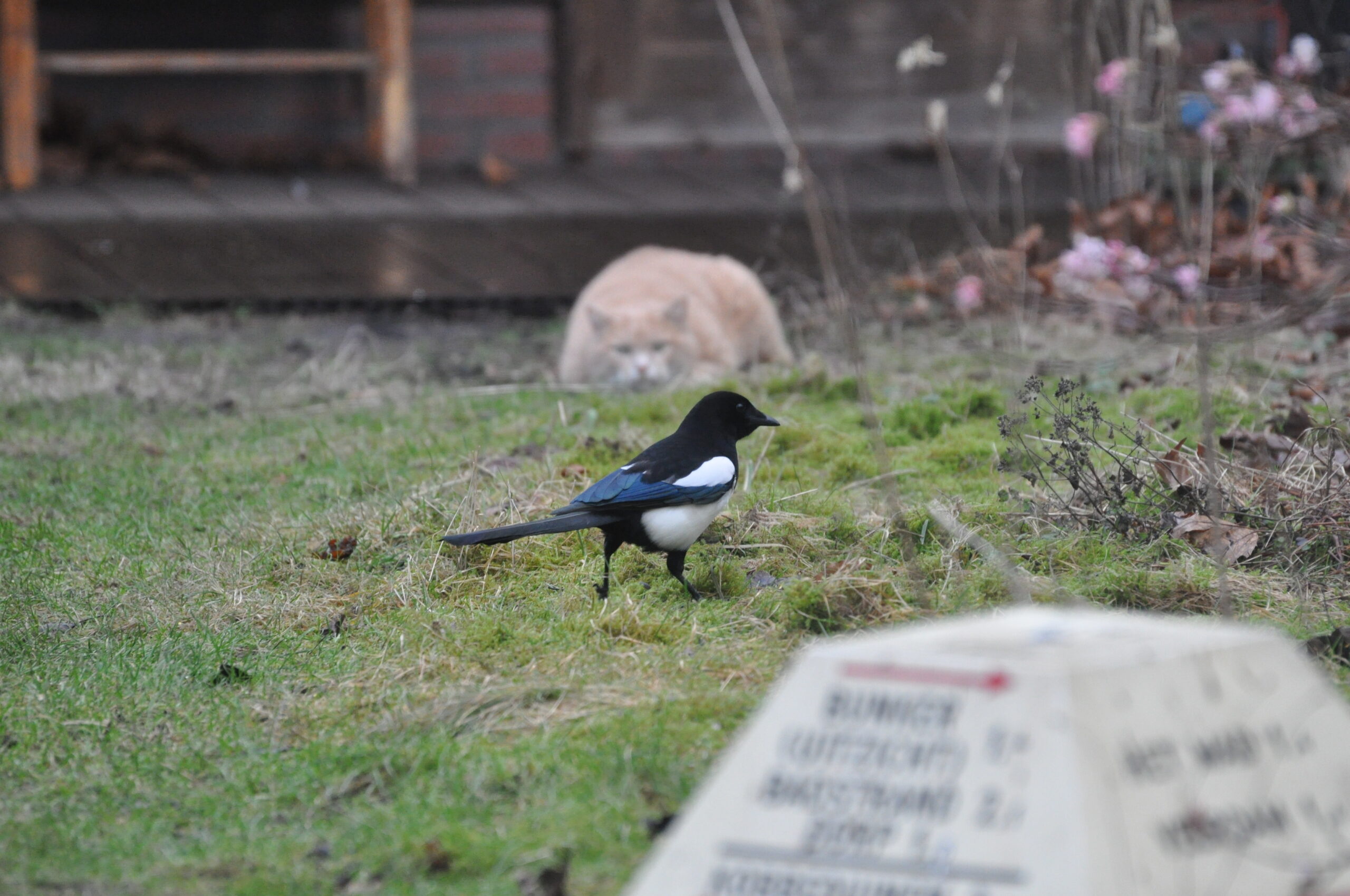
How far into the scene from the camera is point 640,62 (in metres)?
8.77

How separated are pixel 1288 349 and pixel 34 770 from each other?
419cm

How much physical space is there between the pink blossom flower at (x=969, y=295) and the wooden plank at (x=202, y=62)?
391 cm

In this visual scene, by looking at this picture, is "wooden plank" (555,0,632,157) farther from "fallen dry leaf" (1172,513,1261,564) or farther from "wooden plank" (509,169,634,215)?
"fallen dry leaf" (1172,513,1261,564)

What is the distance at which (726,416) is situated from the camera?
112 inches

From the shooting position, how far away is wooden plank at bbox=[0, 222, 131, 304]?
21.0 feet

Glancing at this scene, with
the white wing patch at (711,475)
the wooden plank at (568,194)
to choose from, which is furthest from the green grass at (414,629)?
the wooden plank at (568,194)

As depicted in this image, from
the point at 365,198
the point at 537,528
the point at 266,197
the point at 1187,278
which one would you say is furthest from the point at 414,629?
the point at 266,197

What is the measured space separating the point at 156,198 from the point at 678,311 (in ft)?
12.0

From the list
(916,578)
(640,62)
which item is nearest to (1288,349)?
(916,578)

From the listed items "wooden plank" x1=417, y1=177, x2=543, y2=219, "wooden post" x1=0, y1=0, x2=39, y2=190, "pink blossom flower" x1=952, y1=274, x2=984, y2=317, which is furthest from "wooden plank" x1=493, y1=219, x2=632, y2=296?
"wooden post" x1=0, y1=0, x2=39, y2=190

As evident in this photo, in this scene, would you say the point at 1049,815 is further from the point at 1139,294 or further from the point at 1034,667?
the point at 1139,294

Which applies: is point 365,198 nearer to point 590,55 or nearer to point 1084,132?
point 590,55

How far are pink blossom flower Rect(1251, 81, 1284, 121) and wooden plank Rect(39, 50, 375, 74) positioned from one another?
16.6 feet

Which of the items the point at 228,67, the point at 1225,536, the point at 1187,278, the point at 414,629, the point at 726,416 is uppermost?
the point at 228,67
